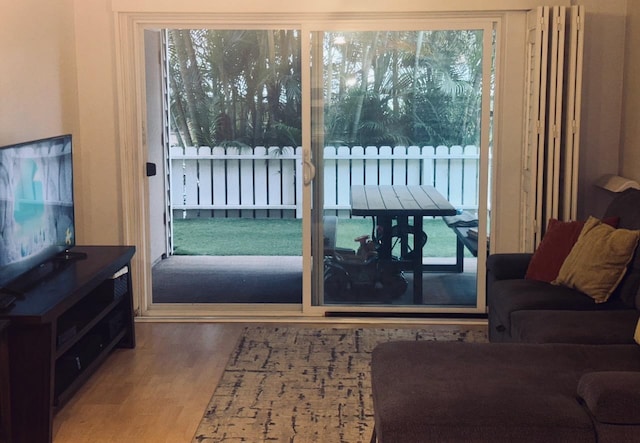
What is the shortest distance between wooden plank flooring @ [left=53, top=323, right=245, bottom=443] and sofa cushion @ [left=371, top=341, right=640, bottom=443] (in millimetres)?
1038

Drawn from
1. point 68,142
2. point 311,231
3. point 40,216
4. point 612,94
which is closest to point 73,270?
point 40,216

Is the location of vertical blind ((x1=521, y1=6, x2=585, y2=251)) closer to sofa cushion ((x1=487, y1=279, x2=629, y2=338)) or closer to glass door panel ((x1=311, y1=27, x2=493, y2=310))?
glass door panel ((x1=311, y1=27, x2=493, y2=310))

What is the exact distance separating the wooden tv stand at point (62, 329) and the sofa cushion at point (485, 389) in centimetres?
132

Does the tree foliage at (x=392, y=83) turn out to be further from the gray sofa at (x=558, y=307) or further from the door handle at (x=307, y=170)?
the gray sofa at (x=558, y=307)

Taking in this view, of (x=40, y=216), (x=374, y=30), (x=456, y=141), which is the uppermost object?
(x=374, y=30)

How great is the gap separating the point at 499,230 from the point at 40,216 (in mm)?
2689

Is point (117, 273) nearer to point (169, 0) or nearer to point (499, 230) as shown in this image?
point (169, 0)

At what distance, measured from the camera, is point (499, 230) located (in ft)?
16.6

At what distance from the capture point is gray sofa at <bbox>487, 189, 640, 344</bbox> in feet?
11.2

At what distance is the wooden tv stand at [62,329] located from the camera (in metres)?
3.26

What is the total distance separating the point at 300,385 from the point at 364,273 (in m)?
1.40

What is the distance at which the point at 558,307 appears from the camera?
151 inches

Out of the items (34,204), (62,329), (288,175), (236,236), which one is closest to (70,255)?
(34,204)

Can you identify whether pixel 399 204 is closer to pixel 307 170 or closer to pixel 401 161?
pixel 401 161
